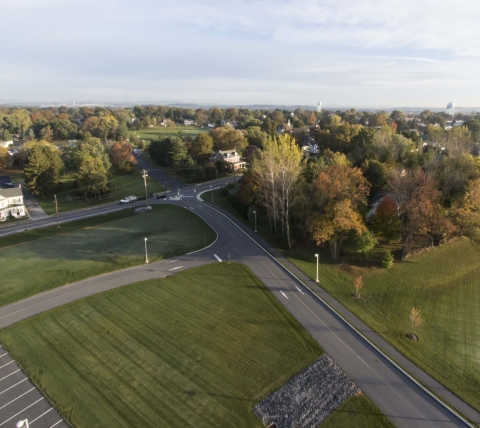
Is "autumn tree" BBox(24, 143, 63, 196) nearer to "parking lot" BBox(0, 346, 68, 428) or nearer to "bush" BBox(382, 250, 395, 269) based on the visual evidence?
"parking lot" BBox(0, 346, 68, 428)

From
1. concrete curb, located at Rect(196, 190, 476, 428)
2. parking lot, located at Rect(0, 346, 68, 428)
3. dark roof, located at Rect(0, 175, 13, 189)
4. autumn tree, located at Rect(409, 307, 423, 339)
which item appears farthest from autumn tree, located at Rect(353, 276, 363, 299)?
dark roof, located at Rect(0, 175, 13, 189)

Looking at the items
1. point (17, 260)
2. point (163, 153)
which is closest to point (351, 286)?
point (17, 260)

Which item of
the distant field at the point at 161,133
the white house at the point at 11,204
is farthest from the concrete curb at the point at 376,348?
the distant field at the point at 161,133

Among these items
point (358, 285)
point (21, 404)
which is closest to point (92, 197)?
point (21, 404)

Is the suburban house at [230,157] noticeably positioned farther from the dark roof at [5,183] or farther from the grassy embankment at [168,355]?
the grassy embankment at [168,355]

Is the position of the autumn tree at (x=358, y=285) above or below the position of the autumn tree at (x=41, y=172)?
below

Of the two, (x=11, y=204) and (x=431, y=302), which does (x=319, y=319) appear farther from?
(x=11, y=204)
